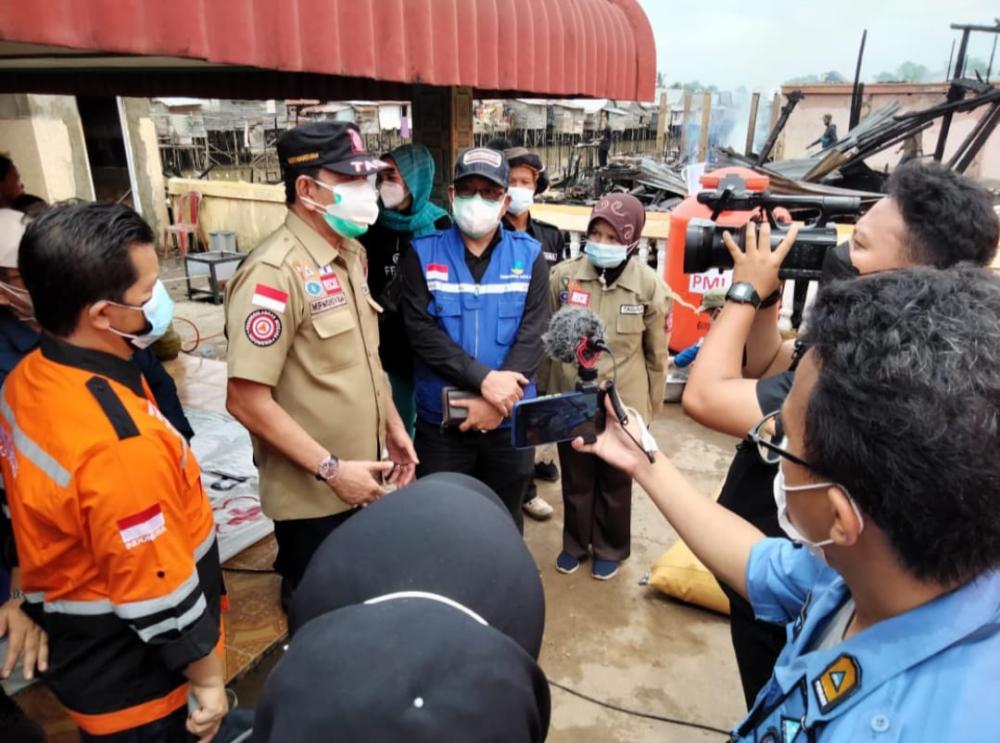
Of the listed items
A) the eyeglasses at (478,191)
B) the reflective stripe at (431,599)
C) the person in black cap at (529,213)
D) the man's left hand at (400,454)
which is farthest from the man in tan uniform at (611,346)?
the reflective stripe at (431,599)

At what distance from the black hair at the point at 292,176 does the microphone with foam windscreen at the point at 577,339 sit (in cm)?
95

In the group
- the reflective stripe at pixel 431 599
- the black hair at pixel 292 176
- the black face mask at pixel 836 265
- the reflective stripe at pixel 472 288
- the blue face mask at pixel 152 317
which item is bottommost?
the reflective stripe at pixel 472 288

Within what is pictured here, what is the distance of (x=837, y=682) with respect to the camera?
0.93 meters

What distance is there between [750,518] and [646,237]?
15.7 ft

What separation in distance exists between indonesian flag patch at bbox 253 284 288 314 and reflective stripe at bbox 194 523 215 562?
661 mm

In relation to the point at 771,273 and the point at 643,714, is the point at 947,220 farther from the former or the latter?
the point at 643,714

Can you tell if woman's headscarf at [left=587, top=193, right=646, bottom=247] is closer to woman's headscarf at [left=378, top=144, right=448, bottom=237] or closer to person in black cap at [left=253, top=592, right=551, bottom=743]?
woman's headscarf at [left=378, top=144, right=448, bottom=237]

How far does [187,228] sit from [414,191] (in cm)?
999

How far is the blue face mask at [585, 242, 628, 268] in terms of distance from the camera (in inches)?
121

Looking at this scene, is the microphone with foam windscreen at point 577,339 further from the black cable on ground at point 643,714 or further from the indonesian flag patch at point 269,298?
the black cable on ground at point 643,714

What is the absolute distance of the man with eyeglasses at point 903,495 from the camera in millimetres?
760

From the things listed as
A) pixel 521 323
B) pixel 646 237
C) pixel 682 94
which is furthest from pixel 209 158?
pixel 682 94

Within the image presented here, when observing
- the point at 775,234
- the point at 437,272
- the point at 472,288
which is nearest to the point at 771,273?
the point at 775,234

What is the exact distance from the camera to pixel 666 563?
3.08 m
